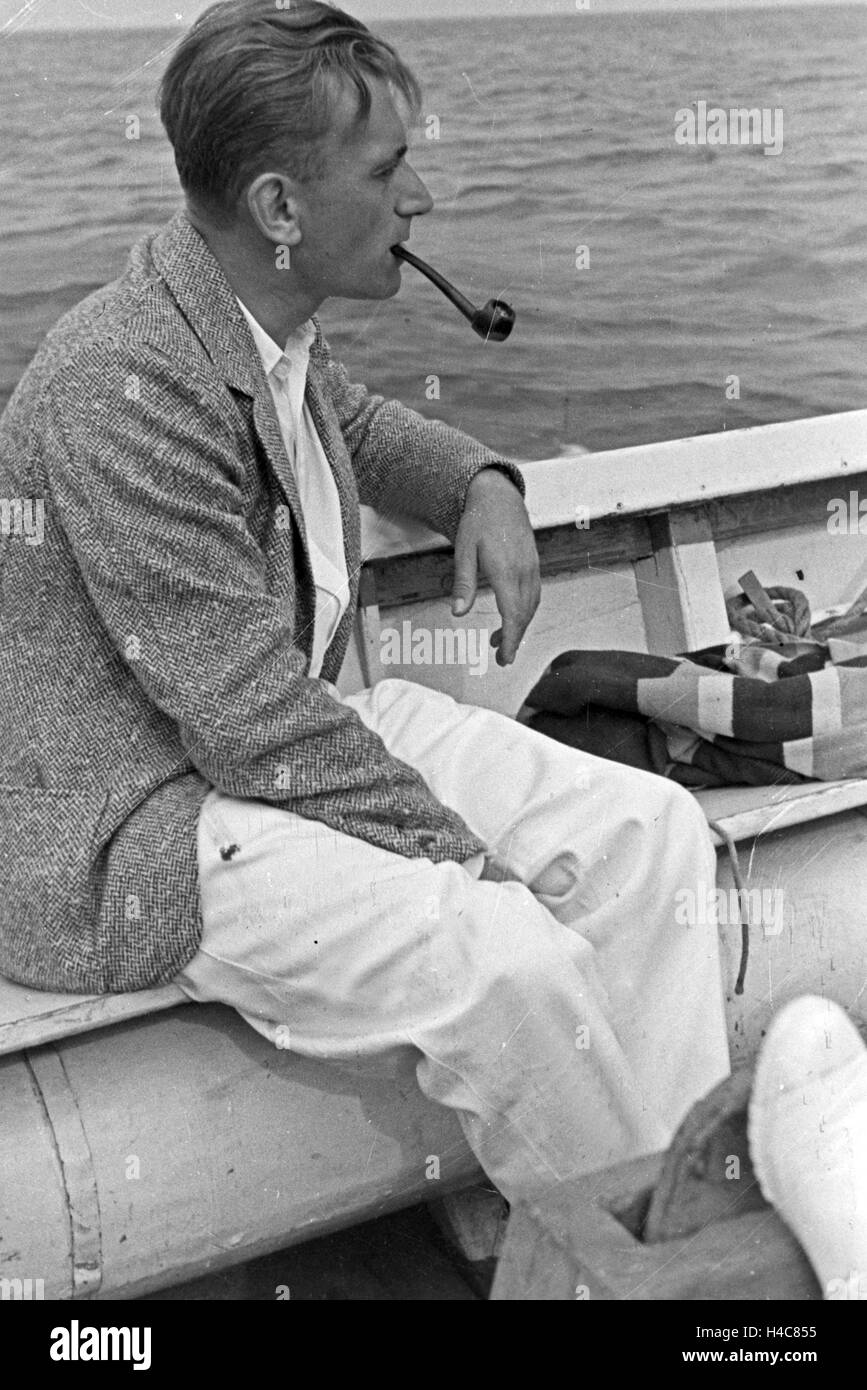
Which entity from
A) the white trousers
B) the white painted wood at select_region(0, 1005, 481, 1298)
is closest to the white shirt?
the white trousers

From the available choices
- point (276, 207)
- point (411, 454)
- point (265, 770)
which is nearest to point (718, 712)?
point (411, 454)

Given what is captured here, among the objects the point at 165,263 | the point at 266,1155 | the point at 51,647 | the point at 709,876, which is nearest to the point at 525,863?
the point at 709,876

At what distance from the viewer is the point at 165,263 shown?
3.67ft

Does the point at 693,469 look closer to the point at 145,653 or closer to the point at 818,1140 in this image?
the point at 145,653

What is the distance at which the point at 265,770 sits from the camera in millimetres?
1071

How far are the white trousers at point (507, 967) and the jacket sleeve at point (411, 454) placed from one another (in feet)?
1.24

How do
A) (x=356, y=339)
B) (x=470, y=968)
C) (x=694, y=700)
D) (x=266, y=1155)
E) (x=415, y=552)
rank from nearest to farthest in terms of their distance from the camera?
(x=470, y=968)
(x=266, y=1155)
(x=694, y=700)
(x=415, y=552)
(x=356, y=339)

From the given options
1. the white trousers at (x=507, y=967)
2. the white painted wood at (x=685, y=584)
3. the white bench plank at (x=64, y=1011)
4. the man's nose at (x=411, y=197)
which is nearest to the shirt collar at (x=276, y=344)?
the man's nose at (x=411, y=197)

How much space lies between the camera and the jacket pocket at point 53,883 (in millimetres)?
1089

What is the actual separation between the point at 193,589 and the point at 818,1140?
21.5 inches

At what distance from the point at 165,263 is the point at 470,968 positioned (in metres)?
0.57

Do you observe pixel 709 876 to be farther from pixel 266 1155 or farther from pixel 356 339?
pixel 356 339

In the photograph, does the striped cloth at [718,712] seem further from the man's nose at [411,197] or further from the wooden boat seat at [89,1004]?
the man's nose at [411,197]

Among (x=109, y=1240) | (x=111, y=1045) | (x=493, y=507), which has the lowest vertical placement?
(x=109, y=1240)
